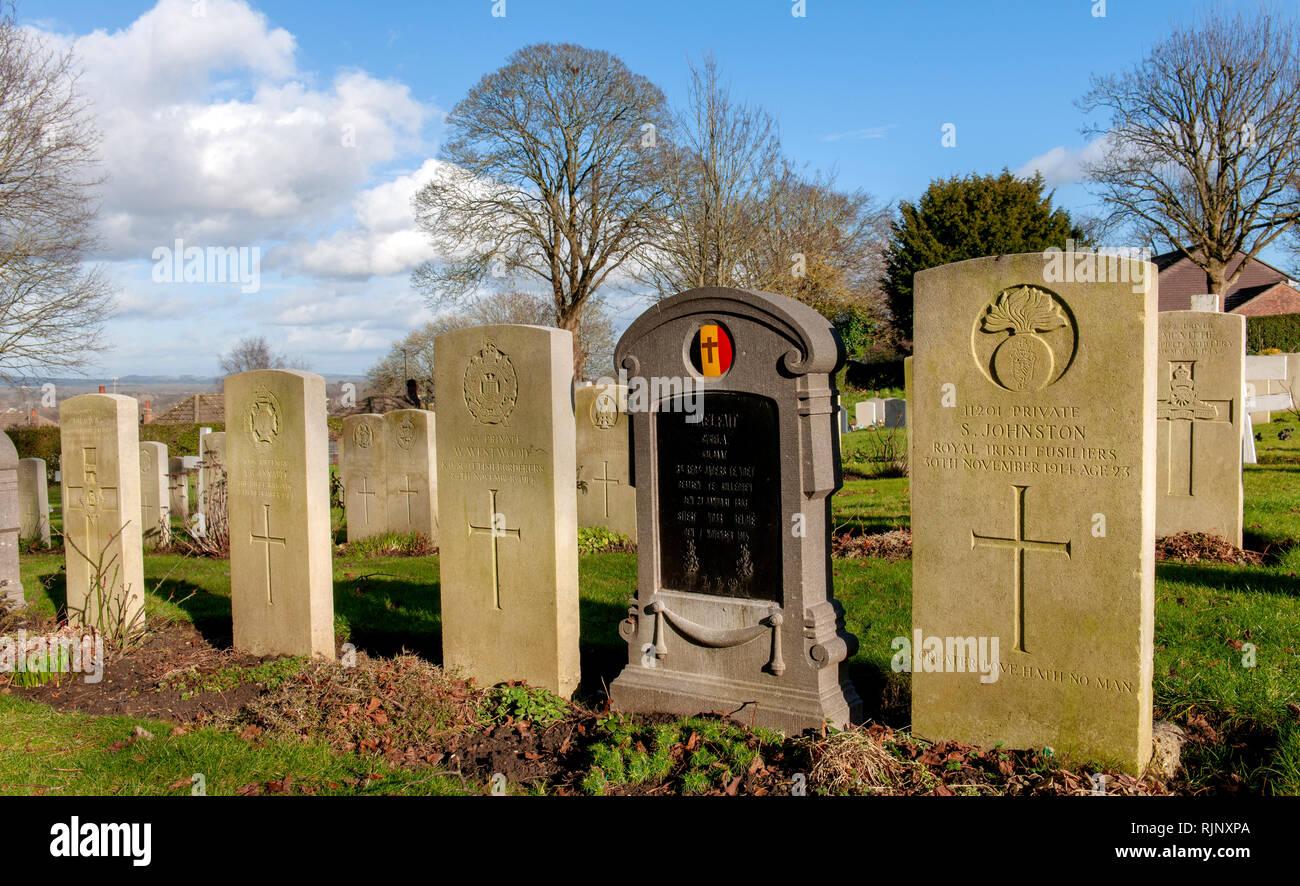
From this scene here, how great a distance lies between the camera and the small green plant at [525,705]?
5.13 meters

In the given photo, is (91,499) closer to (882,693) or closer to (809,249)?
(882,693)

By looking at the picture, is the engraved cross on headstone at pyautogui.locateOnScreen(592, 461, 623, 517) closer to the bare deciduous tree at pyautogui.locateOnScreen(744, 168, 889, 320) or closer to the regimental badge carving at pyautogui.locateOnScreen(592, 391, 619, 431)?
the regimental badge carving at pyautogui.locateOnScreen(592, 391, 619, 431)

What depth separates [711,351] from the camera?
4.94m

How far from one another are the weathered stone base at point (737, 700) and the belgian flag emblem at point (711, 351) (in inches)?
70.5

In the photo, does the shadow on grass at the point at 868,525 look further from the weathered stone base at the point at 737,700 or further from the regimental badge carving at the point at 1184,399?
the weathered stone base at the point at 737,700

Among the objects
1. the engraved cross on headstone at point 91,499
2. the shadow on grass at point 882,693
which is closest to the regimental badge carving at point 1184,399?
the shadow on grass at point 882,693

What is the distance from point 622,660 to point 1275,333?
31.7 metres

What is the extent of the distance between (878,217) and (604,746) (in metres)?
32.2

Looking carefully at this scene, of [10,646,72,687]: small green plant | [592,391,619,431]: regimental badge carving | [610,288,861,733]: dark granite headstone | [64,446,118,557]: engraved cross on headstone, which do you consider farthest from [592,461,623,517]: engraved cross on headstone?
[10,646,72,687]: small green plant

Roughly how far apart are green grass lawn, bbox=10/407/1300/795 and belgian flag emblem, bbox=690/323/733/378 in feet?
7.06

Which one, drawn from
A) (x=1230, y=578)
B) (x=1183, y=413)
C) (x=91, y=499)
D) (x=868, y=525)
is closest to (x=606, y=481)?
(x=868, y=525)

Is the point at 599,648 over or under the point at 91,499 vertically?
under

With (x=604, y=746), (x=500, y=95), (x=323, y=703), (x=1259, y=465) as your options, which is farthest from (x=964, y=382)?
(x=500, y=95)
